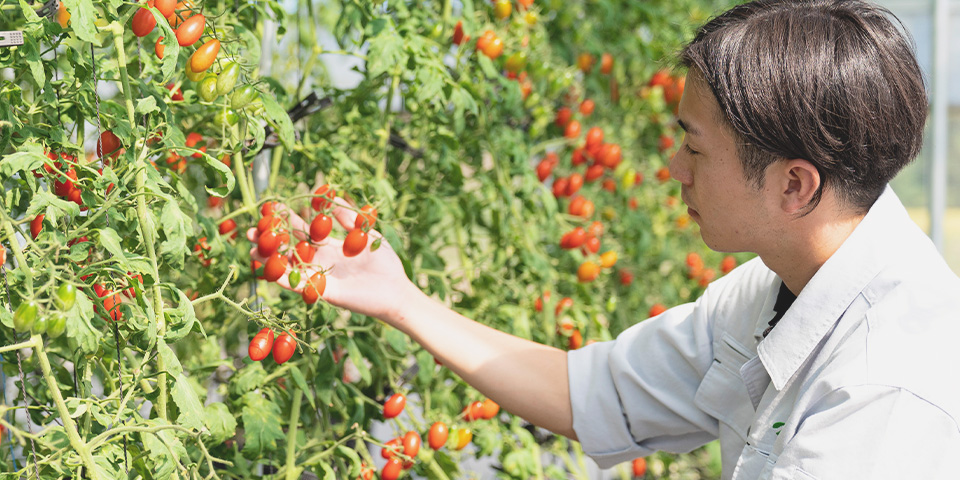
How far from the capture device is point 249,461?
1.26 metres

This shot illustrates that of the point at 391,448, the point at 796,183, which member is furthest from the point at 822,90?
the point at 391,448

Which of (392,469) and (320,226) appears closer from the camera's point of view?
(320,226)

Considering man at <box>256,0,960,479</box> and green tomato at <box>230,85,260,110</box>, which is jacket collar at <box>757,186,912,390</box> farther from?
green tomato at <box>230,85,260,110</box>

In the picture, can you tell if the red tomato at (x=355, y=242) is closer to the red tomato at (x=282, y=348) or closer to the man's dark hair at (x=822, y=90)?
the red tomato at (x=282, y=348)

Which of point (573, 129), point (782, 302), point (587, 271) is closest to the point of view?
point (782, 302)

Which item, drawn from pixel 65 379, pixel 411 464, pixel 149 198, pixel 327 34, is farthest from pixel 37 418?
pixel 327 34

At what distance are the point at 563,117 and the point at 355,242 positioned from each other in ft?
3.27

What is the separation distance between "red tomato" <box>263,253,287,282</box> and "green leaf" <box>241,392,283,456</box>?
177 mm

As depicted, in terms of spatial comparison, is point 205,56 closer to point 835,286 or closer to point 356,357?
point 356,357

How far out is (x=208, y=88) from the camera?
962 mm

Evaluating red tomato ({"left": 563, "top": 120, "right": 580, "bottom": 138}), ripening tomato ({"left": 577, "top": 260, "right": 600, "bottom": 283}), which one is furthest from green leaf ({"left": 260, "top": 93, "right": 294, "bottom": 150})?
red tomato ({"left": 563, "top": 120, "right": 580, "bottom": 138})

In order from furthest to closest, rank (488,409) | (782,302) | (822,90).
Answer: (488,409), (782,302), (822,90)

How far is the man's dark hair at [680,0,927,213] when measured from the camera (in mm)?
988

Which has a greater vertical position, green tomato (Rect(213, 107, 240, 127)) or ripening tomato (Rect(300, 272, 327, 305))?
green tomato (Rect(213, 107, 240, 127))
